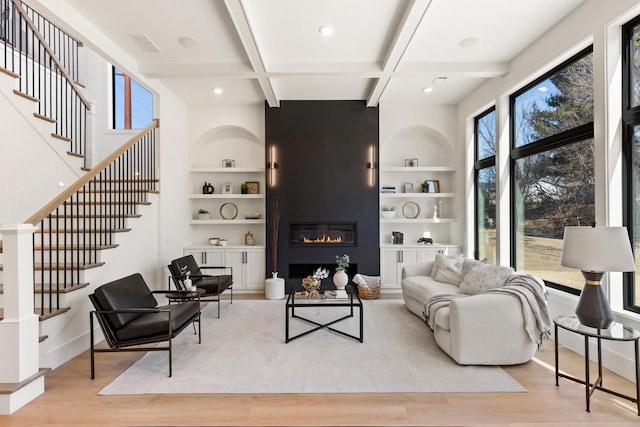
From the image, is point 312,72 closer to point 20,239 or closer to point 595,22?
point 595,22

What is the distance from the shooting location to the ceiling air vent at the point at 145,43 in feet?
12.8

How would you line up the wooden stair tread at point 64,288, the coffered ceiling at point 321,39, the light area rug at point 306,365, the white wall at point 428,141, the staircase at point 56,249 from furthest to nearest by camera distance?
the white wall at point 428,141 < the coffered ceiling at point 321,39 < the wooden stair tread at point 64,288 < the light area rug at point 306,365 < the staircase at point 56,249

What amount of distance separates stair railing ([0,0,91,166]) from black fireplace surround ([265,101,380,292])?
118 inches

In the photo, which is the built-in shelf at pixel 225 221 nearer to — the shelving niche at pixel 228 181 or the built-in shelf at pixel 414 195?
the shelving niche at pixel 228 181

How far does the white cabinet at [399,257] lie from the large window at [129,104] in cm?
532

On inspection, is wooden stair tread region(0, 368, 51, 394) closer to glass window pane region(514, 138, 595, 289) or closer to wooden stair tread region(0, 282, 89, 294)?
wooden stair tread region(0, 282, 89, 294)

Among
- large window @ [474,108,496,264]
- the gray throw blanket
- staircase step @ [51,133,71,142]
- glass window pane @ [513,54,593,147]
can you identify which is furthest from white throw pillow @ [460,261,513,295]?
staircase step @ [51,133,71,142]

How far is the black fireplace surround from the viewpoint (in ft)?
20.3

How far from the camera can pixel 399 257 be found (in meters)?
6.20

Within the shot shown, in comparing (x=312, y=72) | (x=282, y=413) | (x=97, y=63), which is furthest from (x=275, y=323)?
(x=97, y=63)

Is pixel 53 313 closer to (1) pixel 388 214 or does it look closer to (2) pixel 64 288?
(2) pixel 64 288

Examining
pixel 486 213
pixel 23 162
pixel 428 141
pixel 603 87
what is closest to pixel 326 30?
pixel 603 87

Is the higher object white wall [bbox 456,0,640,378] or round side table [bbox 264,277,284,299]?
white wall [bbox 456,0,640,378]

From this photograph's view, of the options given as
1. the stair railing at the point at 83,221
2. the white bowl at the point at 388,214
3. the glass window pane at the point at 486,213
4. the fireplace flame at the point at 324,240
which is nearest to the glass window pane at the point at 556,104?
the glass window pane at the point at 486,213
